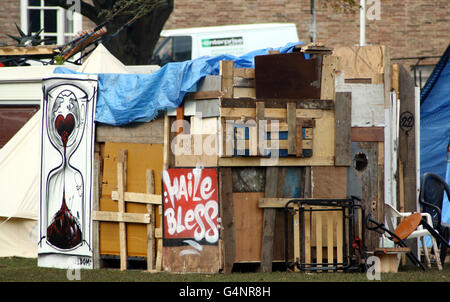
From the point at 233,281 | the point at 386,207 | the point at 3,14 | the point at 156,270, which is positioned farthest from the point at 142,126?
the point at 3,14

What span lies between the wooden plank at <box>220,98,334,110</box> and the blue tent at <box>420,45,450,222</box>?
15.7 ft

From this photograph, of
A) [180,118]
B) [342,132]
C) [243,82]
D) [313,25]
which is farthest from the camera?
[313,25]

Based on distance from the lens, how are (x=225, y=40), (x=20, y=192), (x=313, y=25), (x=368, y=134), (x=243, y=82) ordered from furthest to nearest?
(x=313, y=25), (x=225, y=40), (x=20, y=192), (x=368, y=134), (x=243, y=82)

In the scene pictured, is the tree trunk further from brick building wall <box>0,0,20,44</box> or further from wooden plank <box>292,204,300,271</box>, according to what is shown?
brick building wall <box>0,0,20,44</box>

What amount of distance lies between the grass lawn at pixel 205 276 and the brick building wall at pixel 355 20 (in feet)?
50.9

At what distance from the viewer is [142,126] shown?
9922 millimetres

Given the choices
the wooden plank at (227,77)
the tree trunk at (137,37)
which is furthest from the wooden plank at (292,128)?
the tree trunk at (137,37)

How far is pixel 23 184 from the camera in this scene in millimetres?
11688

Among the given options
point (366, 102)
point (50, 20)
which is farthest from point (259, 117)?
point (50, 20)

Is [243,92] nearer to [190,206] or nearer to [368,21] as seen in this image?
[190,206]

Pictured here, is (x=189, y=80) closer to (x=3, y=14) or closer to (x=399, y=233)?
(x=399, y=233)

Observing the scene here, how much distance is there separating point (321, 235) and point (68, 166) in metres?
3.22

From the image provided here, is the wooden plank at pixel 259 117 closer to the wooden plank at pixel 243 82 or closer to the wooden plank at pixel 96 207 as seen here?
the wooden plank at pixel 243 82

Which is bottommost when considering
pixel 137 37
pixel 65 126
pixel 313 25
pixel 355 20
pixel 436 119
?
pixel 65 126
